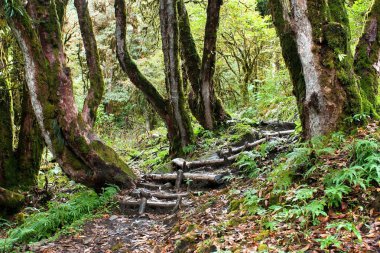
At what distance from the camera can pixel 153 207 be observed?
717 cm

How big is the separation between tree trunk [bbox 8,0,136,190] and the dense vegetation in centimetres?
2

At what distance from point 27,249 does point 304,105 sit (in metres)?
4.92

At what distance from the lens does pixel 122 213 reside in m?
7.20

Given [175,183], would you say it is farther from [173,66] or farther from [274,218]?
[274,218]

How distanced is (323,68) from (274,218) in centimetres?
252

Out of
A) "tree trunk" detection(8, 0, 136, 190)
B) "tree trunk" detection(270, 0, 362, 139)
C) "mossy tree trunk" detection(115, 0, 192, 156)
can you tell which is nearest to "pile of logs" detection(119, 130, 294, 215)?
"tree trunk" detection(8, 0, 136, 190)

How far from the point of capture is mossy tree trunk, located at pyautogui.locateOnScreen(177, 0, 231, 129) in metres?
11.3

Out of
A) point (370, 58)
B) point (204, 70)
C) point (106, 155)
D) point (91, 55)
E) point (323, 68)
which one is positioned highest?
point (91, 55)

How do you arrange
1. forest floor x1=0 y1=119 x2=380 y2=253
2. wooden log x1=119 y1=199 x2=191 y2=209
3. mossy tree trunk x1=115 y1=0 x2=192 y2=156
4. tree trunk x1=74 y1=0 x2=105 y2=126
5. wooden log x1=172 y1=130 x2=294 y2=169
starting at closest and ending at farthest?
forest floor x1=0 y1=119 x2=380 y2=253, wooden log x1=119 y1=199 x2=191 y2=209, wooden log x1=172 y1=130 x2=294 y2=169, tree trunk x1=74 y1=0 x2=105 y2=126, mossy tree trunk x1=115 y1=0 x2=192 y2=156

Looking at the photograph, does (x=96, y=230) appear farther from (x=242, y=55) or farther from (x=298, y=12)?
(x=242, y=55)

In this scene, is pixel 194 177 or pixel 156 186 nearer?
pixel 194 177

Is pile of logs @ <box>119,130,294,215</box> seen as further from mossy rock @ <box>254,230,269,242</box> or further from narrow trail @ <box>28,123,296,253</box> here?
mossy rock @ <box>254,230,269,242</box>

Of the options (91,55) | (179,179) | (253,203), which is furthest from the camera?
(91,55)

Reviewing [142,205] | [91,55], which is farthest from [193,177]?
[91,55]
